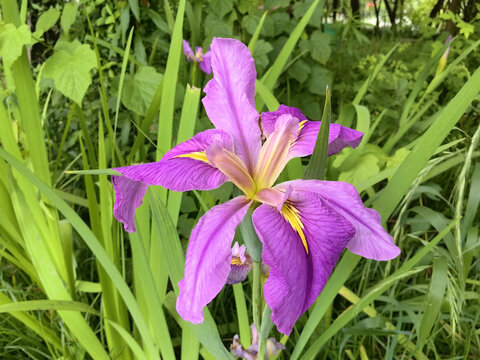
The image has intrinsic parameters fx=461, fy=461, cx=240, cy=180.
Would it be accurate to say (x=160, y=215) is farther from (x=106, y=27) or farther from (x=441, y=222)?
(x=106, y=27)

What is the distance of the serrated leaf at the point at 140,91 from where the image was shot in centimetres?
129

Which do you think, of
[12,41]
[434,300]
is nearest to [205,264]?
[434,300]

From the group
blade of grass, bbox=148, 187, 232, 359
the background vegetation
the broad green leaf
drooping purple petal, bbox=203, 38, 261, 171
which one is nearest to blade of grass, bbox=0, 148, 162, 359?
the background vegetation

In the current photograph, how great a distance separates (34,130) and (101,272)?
1.15ft

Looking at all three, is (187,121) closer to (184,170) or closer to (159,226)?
(159,226)

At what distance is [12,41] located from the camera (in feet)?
3.18

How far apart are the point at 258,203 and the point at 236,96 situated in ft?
0.48

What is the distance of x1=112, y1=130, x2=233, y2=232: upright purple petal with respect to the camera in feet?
1.76

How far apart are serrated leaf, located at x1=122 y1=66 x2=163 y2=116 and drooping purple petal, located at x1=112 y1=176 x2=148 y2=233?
2.39 ft

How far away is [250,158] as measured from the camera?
2.00 feet

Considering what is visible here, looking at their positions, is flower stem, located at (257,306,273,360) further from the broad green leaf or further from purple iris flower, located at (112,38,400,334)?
the broad green leaf

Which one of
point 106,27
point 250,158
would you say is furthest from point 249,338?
point 106,27

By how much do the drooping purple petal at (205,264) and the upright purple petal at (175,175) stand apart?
0.18 feet

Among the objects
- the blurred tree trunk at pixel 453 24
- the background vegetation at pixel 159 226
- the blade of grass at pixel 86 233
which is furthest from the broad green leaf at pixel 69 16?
the blurred tree trunk at pixel 453 24
